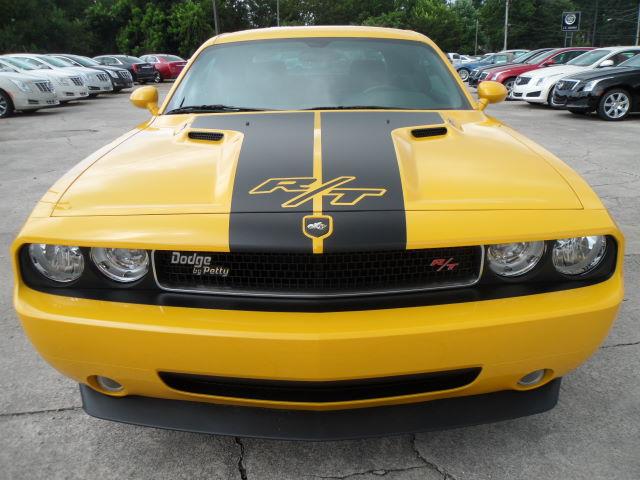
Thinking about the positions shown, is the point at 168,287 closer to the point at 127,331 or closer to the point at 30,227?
the point at 127,331

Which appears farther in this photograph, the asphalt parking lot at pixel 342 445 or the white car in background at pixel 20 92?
the white car in background at pixel 20 92

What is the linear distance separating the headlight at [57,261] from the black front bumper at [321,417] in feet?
1.44

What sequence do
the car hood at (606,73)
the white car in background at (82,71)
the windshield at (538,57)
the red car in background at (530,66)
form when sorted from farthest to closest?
the white car in background at (82,71), the windshield at (538,57), the red car in background at (530,66), the car hood at (606,73)

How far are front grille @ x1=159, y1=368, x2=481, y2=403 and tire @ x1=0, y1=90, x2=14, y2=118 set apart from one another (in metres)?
13.6

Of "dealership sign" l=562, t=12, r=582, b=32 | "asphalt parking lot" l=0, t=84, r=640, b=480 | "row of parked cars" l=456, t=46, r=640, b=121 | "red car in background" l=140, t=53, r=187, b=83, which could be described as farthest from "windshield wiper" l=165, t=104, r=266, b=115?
"dealership sign" l=562, t=12, r=582, b=32

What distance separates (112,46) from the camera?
46.6 m

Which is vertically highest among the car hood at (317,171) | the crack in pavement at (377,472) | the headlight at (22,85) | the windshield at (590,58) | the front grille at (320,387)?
the windshield at (590,58)

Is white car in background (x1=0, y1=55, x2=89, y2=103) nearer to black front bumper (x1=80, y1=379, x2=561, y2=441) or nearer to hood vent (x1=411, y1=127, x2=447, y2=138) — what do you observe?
hood vent (x1=411, y1=127, x2=447, y2=138)

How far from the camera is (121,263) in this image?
169 cm

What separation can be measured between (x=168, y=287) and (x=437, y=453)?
3.58ft

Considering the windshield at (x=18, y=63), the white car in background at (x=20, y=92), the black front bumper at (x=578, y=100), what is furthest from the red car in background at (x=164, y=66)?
the black front bumper at (x=578, y=100)

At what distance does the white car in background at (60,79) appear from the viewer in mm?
14815

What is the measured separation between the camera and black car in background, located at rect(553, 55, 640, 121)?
10.7m

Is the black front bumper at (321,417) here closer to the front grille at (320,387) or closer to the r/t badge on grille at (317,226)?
the front grille at (320,387)
